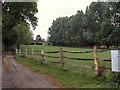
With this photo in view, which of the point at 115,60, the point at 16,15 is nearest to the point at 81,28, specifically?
the point at 16,15

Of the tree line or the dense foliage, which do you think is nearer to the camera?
the dense foliage

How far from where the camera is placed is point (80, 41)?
114m

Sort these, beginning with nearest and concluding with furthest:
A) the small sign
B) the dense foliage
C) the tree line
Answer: the small sign < the dense foliage < the tree line

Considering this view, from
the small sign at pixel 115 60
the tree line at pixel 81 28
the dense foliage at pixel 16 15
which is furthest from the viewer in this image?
the tree line at pixel 81 28

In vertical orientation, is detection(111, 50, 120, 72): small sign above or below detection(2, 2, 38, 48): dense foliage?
below

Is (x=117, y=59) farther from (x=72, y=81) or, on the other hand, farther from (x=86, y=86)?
(x=72, y=81)

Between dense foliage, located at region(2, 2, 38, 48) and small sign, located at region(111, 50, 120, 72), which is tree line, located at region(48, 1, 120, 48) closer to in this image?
dense foliage, located at region(2, 2, 38, 48)

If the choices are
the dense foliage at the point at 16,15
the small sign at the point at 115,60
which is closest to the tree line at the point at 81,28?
the dense foliage at the point at 16,15

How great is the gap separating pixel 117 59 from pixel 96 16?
281 feet

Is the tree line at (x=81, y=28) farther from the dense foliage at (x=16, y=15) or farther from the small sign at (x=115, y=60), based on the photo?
the small sign at (x=115, y=60)

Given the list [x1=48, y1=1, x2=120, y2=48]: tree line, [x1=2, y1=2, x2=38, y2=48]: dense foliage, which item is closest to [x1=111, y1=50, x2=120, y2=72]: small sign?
[x1=2, y1=2, x2=38, y2=48]: dense foliage

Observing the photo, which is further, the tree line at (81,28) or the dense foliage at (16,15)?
the tree line at (81,28)

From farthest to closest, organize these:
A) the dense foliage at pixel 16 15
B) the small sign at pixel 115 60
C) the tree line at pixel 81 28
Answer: the tree line at pixel 81 28 → the dense foliage at pixel 16 15 → the small sign at pixel 115 60

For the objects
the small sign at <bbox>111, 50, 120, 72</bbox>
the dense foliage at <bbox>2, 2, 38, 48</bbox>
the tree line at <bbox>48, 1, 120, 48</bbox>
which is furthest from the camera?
the tree line at <bbox>48, 1, 120, 48</bbox>
